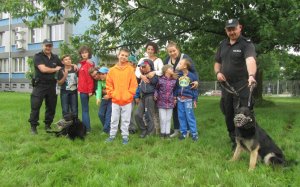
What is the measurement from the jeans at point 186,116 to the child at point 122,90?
1113 millimetres

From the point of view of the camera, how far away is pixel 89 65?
8414 mm

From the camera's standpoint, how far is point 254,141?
5.33 meters

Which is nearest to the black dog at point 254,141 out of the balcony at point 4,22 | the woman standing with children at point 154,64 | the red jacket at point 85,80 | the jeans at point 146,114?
the woman standing with children at point 154,64

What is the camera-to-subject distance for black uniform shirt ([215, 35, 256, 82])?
6.01 meters

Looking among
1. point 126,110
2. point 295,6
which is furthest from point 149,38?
point 126,110

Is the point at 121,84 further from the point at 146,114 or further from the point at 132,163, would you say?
the point at 132,163

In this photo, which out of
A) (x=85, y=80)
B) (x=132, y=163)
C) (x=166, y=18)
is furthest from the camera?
(x=166, y=18)

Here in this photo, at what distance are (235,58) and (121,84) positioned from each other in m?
2.17

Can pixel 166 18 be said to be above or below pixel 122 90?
above

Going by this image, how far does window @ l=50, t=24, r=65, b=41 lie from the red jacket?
28953mm

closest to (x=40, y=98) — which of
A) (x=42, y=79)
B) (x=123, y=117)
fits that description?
(x=42, y=79)

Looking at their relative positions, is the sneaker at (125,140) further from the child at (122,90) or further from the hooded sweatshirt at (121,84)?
the hooded sweatshirt at (121,84)

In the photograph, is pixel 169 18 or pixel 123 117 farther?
pixel 169 18

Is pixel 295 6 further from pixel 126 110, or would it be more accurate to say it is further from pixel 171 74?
pixel 126 110
